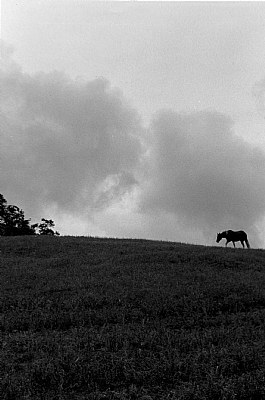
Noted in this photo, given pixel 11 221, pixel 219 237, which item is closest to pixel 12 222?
pixel 11 221

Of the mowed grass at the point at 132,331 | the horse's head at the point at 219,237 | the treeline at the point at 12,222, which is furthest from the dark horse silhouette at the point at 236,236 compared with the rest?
the treeline at the point at 12,222

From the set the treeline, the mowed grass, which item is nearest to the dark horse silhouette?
the mowed grass

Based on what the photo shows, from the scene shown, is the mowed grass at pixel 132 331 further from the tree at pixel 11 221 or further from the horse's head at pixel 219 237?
the tree at pixel 11 221

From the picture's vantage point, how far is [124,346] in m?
9.95

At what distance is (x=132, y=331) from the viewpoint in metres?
→ 11.3

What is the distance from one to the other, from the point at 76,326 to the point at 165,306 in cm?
355

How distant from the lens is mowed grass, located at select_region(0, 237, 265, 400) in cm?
761

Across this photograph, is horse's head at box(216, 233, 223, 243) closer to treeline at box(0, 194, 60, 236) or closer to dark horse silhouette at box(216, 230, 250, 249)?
dark horse silhouette at box(216, 230, 250, 249)

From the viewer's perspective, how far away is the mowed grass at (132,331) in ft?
25.0

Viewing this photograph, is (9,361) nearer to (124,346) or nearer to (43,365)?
(43,365)

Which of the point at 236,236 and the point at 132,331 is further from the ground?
the point at 236,236

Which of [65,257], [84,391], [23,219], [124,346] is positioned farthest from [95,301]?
[23,219]

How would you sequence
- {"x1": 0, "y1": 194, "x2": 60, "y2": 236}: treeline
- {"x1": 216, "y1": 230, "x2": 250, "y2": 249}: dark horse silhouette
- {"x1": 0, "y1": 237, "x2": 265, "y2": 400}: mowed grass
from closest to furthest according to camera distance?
{"x1": 0, "y1": 237, "x2": 265, "y2": 400}: mowed grass, {"x1": 216, "y1": 230, "x2": 250, "y2": 249}: dark horse silhouette, {"x1": 0, "y1": 194, "x2": 60, "y2": 236}: treeline

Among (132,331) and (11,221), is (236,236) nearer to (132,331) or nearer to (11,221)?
(132,331)
